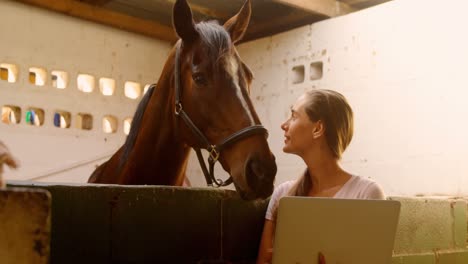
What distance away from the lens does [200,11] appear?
4297 millimetres

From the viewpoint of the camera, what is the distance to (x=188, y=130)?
6.49 feet

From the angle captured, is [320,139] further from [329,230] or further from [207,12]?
[207,12]

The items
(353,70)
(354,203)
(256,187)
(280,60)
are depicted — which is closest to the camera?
(354,203)

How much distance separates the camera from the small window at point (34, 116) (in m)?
3.91

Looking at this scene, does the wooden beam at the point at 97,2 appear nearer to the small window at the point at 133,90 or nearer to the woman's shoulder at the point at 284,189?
the small window at the point at 133,90

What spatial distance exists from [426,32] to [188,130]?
2076mm

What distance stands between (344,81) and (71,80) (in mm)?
2201

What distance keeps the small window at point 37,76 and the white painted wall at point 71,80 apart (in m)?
0.05

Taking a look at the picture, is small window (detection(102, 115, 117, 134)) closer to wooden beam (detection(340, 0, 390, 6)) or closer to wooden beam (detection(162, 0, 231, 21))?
wooden beam (detection(162, 0, 231, 21))

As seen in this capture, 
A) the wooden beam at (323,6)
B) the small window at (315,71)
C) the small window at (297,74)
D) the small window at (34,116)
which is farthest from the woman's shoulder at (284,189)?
the small window at (34,116)

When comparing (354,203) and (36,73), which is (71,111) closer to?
(36,73)

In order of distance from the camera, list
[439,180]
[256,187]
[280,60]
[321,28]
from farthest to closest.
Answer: [280,60]
[321,28]
[439,180]
[256,187]

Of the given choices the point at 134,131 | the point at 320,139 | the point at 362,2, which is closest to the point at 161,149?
the point at 134,131

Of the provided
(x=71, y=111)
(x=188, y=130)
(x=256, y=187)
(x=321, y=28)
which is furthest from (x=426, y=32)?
(x=71, y=111)
